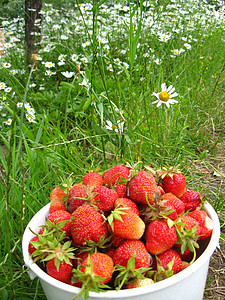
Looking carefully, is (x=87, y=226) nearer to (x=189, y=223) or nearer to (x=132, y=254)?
(x=132, y=254)

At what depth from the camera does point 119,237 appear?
785 mm

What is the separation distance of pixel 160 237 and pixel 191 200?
23cm

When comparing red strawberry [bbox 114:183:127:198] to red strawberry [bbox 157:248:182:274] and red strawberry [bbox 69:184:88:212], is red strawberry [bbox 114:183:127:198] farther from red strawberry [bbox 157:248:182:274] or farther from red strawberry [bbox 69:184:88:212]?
red strawberry [bbox 157:248:182:274]

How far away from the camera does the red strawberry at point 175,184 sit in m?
0.92

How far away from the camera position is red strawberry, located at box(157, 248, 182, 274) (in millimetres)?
743

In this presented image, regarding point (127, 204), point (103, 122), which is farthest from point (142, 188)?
point (103, 122)

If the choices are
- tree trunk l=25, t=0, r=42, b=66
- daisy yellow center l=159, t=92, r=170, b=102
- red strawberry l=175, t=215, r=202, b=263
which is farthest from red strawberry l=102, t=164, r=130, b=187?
tree trunk l=25, t=0, r=42, b=66

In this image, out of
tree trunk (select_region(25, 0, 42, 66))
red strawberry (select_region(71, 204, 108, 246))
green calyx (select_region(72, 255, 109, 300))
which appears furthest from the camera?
tree trunk (select_region(25, 0, 42, 66))

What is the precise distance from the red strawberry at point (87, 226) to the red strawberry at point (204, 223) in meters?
0.24

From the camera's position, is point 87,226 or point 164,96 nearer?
point 87,226

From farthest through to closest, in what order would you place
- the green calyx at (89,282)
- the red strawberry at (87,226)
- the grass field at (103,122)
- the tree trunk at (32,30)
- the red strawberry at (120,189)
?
1. the tree trunk at (32,30)
2. the grass field at (103,122)
3. the red strawberry at (120,189)
4. the red strawberry at (87,226)
5. the green calyx at (89,282)

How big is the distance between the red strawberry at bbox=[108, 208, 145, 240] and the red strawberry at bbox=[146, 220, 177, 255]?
0.03 meters

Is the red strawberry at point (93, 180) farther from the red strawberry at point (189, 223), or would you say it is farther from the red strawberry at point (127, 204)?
the red strawberry at point (189, 223)

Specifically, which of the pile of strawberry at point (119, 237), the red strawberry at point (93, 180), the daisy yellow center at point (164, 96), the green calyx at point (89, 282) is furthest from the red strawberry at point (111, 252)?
the daisy yellow center at point (164, 96)
